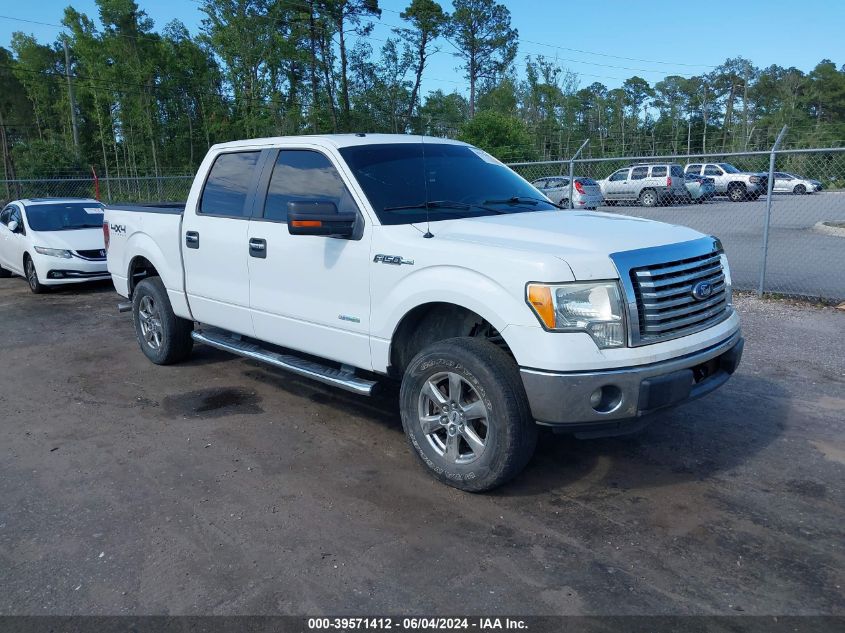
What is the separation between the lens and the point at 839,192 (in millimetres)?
16000

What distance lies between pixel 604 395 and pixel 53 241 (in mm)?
10404

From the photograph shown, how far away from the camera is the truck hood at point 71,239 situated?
11.2 meters

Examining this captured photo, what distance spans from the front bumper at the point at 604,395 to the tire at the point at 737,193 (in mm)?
17233

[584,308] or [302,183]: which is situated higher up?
[302,183]

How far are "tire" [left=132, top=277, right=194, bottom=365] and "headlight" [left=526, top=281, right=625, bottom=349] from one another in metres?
4.15

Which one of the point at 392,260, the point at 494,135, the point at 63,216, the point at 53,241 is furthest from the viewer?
the point at 494,135

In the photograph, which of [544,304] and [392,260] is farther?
[392,260]

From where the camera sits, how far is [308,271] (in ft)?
15.9

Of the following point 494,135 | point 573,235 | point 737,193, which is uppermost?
point 494,135

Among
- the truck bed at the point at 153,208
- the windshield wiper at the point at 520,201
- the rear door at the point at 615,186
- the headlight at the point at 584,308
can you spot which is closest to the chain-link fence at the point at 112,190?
the rear door at the point at 615,186

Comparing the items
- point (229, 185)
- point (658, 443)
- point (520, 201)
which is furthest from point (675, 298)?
point (229, 185)

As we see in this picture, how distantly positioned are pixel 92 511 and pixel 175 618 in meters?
1.28

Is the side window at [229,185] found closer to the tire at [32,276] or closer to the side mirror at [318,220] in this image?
the side mirror at [318,220]

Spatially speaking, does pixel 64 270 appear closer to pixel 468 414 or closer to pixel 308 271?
pixel 308 271
